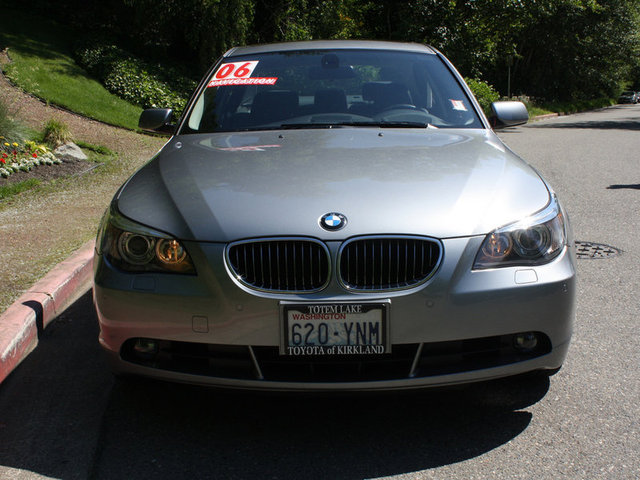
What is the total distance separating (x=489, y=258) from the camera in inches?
110

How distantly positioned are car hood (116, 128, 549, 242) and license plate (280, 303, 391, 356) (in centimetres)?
27

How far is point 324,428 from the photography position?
3043 millimetres

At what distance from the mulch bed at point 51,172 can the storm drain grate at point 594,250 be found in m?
6.35

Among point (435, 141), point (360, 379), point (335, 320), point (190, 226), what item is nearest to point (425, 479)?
point (360, 379)

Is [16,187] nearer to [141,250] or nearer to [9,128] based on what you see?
[9,128]

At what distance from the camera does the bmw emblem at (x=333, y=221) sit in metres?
2.76

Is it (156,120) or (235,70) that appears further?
(235,70)

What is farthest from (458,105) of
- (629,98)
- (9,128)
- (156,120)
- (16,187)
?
(629,98)

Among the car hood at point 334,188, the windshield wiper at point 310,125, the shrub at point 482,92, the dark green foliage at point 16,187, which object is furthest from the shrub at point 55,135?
the shrub at point 482,92

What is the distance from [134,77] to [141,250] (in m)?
17.9

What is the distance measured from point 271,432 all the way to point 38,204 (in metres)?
5.60

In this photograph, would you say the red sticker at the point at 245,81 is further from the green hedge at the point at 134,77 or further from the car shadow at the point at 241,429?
the green hedge at the point at 134,77

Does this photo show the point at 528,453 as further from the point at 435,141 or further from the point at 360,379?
the point at 435,141

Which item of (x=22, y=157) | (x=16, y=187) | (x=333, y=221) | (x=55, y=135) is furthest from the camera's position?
(x=55, y=135)
